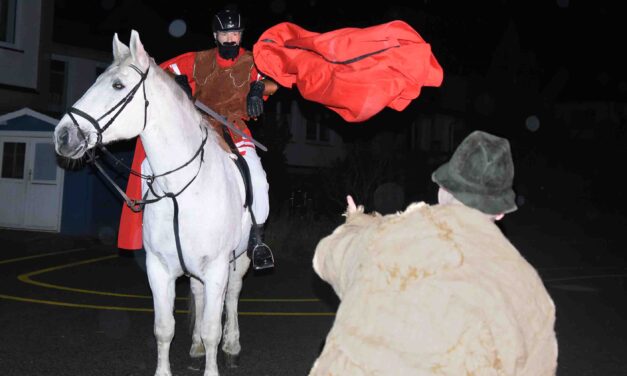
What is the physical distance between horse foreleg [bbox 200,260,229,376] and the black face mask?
2073mm

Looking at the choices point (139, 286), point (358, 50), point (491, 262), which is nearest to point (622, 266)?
point (139, 286)

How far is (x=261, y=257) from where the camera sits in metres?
6.89

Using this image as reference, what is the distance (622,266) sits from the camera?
18.0 m

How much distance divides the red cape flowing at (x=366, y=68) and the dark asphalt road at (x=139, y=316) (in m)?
3.01

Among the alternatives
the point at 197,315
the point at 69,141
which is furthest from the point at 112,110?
the point at 197,315

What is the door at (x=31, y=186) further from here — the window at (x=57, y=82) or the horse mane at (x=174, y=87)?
the horse mane at (x=174, y=87)

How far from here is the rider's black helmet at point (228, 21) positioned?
679 centimetres

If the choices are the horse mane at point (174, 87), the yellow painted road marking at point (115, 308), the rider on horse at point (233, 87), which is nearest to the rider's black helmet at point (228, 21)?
the rider on horse at point (233, 87)

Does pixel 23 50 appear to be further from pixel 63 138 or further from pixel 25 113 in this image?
pixel 63 138


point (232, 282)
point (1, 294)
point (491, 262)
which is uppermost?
point (491, 262)

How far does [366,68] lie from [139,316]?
5482mm

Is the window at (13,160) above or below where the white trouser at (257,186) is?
above

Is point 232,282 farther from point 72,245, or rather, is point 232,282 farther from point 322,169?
point 322,169

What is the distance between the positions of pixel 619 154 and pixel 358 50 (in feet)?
Answer: 97.3
